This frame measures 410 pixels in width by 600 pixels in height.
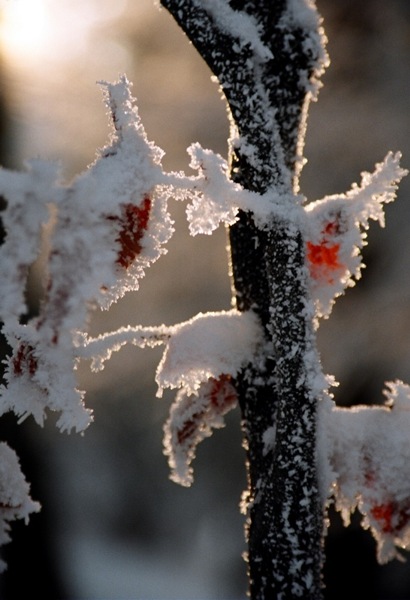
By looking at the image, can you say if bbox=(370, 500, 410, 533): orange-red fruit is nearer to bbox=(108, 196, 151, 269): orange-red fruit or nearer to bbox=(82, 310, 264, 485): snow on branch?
bbox=(82, 310, 264, 485): snow on branch

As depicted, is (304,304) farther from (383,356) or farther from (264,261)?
(383,356)

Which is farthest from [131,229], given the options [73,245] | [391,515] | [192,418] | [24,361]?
[391,515]

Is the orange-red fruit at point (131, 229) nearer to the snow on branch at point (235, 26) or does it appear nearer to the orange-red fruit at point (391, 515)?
the snow on branch at point (235, 26)

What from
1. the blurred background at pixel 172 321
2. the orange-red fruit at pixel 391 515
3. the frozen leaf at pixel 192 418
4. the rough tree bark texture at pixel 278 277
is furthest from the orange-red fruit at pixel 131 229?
the blurred background at pixel 172 321

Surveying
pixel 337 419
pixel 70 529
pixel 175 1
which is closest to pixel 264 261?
pixel 337 419

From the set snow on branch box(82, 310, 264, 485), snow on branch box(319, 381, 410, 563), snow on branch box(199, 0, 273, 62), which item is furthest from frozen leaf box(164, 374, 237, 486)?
snow on branch box(199, 0, 273, 62)

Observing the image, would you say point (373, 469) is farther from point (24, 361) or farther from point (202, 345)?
point (24, 361)

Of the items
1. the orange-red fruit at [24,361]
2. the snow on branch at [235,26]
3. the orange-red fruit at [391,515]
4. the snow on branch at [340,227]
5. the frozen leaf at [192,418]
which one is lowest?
the orange-red fruit at [24,361]

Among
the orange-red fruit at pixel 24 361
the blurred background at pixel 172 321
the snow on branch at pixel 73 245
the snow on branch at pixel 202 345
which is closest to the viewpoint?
the snow on branch at pixel 73 245
